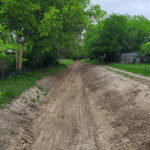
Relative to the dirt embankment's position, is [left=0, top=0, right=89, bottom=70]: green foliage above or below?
above

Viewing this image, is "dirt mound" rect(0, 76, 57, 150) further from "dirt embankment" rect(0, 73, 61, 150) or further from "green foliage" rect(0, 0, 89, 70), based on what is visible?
"green foliage" rect(0, 0, 89, 70)

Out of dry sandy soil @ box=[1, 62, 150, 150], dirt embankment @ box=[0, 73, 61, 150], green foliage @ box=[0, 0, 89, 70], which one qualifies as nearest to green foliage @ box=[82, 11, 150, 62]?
green foliage @ box=[0, 0, 89, 70]

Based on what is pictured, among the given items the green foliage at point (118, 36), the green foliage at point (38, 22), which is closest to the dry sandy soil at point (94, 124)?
the green foliage at point (38, 22)

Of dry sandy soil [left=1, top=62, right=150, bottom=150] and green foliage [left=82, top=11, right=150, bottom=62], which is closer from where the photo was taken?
dry sandy soil [left=1, top=62, right=150, bottom=150]

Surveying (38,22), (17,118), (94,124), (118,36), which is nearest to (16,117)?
(17,118)

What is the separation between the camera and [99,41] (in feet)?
126

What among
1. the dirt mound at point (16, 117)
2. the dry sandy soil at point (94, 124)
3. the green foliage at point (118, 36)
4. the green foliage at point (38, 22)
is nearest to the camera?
the dry sandy soil at point (94, 124)

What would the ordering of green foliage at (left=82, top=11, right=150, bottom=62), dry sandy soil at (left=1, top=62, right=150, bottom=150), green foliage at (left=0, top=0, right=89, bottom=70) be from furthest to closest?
1. green foliage at (left=82, top=11, right=150, bottom=62)
2. green foliage at (left=0, top=0, right=89, bottom=70)
3. dry sandy soil at (left=1, top=62, right=150, bottom=150)

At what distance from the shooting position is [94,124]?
7.94 m

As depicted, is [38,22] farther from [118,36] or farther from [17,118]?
[118,36]

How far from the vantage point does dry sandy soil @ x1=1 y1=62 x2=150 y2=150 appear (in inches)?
236

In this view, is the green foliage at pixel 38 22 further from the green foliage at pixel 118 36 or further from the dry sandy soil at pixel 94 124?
the green foliage at pixel 118 36

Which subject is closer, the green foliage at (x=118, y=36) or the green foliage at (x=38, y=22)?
the green foliage at (x=38, y=22)

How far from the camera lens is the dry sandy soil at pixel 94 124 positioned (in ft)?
19.7
